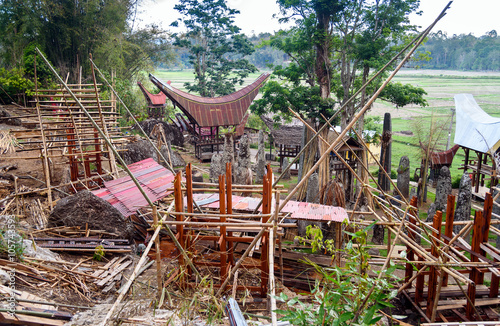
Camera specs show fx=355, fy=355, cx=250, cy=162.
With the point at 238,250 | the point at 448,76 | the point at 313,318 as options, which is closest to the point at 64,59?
the point at 238,250

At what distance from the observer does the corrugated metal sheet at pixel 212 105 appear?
19067 millimetres

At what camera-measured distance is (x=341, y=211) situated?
7.06 m

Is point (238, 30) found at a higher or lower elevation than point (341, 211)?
higher

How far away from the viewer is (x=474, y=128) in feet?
45.7

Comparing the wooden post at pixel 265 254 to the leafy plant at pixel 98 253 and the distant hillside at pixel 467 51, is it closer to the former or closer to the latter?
the leafy plant at pixel 98 253

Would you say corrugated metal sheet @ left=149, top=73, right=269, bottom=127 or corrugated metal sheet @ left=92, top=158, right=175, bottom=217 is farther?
corrugated metal sheet @ left=149, top=73, right=269, bottom=127

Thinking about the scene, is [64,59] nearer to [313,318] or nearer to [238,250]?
[238,250]

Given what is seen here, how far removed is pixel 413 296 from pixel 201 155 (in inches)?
582

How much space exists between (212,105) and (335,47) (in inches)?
289

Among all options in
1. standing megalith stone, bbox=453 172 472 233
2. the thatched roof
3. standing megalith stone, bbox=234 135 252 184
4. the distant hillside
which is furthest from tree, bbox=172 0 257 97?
the distant hillside

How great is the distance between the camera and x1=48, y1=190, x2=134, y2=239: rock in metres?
7.09

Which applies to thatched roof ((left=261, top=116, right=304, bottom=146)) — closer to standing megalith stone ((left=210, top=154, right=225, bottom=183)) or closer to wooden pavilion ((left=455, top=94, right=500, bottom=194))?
standing megalith stone ((left=210, top=154, right=225, bottom=183))

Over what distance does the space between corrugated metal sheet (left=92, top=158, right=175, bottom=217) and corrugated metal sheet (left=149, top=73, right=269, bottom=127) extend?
10.2 meters

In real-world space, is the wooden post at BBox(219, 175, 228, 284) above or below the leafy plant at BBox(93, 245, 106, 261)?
above
